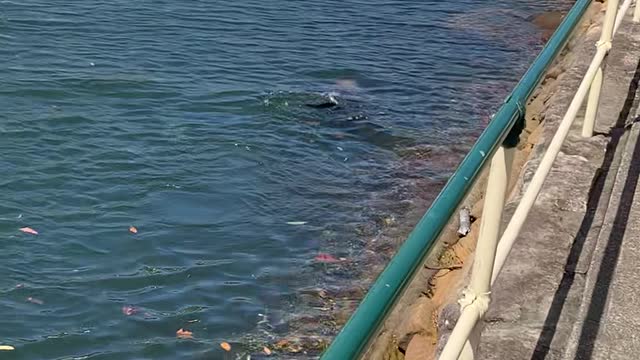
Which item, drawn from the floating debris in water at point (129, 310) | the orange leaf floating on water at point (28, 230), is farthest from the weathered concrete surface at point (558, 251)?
the orange leaf floating on water at point (28, 230)

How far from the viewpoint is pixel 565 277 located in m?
4.42

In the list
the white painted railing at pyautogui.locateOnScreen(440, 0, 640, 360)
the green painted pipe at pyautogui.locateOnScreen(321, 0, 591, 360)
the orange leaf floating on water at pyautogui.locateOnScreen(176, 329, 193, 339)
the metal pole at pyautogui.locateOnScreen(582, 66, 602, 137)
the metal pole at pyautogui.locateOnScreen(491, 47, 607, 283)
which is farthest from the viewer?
the orange leaf floating on water at pyautogui.locateOnScreen(176, 329, 193, 339)

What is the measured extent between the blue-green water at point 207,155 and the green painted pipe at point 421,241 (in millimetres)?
4757

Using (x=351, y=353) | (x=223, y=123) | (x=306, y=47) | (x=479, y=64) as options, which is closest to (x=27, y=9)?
(x=306, y=47)

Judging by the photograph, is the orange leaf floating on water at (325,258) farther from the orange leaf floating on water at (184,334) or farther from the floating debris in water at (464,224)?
the orange leaf floating on water at (184,334)

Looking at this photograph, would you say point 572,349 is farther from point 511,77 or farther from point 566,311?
point 511,77

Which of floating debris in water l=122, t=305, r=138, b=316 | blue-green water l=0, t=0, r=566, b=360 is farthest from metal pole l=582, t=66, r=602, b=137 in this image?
floating debris in water l=122, t=305, r=138, b=316

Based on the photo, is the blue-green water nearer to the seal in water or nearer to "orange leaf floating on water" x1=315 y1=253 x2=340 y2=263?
"orange leaf floating on water" x1=315 y1=253 x2=340 y2=263

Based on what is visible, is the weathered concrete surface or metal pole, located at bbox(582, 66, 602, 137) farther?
metal pole, located at bbox(582, 66, 602, 137)

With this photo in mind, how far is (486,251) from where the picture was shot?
262 cm

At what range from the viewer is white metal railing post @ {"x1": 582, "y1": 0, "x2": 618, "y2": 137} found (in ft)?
A: 18.1

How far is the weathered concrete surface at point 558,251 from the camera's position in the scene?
3963 mm

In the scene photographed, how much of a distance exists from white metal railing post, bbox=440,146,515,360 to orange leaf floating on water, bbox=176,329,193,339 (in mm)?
4633

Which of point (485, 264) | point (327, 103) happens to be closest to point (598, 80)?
point (485, 264)
